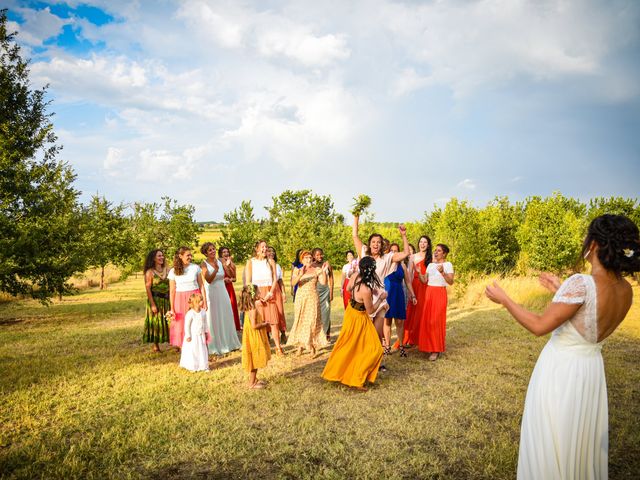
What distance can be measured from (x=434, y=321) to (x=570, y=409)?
516 cm

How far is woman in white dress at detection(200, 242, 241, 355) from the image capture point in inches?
333

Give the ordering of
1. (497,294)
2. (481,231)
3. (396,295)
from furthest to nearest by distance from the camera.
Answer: (481,231), (396,295), (497,294)

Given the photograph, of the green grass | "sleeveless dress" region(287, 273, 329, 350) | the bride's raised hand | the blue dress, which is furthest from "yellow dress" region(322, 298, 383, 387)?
the bride's raised hand

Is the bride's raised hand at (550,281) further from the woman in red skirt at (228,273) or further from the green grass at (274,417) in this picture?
the woman in red skirt at (228,273)

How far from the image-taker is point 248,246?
118ft

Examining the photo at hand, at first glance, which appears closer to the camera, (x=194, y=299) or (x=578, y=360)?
(x=578, y=360)

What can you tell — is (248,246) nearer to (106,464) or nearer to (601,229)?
(106,464)

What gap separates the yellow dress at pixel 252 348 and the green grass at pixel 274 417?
46 centimetres

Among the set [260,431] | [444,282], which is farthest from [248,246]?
[260,431]

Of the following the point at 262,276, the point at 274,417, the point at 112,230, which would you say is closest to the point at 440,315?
the point at 262,276

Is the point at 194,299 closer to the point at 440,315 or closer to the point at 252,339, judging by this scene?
the point at 252,339

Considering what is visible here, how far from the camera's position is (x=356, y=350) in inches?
250

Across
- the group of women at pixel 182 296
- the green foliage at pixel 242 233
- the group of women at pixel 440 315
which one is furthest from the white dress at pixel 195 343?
the green foliage at pixel 242 233

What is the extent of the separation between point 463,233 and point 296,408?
1576 centimetres
